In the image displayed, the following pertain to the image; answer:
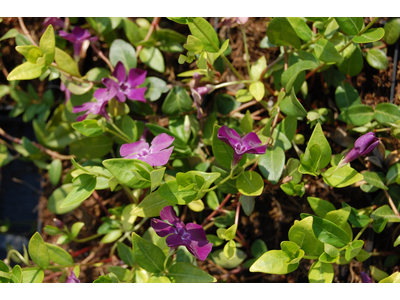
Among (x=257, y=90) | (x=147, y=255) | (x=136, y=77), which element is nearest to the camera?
(x=147, y=255)

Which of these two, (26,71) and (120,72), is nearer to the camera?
(26,71)

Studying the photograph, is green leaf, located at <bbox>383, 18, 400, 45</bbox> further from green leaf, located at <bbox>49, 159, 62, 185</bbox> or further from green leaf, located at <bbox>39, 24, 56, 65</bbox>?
green leaf, located at <bbox>49, 159, 62, 185</bbox>

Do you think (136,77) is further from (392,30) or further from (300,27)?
(392,30)

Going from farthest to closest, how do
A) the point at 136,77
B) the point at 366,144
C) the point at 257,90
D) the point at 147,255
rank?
the point at 136,77 → the point at 257,90 → the point at 147,255 → the point at 366,144

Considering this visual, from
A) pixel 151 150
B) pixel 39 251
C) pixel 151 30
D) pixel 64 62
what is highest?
pixel 151 30

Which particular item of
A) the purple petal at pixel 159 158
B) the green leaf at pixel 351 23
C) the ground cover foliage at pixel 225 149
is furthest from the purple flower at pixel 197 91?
the green leaf at pixel 351 23

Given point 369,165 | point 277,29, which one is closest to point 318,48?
point 277,29

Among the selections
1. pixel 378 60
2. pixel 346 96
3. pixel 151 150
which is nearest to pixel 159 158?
pixel 151 150

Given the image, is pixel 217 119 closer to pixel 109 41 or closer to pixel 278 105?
pixel 278 105
